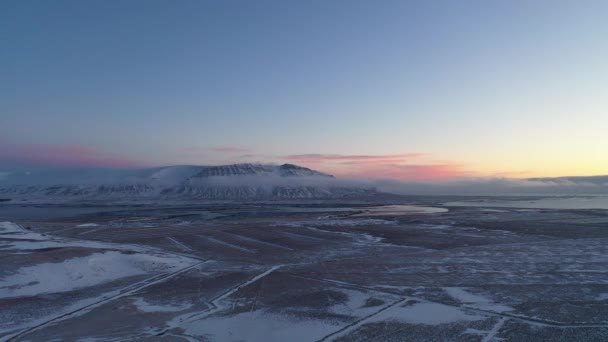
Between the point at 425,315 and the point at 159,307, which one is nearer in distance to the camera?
the point at 425,315

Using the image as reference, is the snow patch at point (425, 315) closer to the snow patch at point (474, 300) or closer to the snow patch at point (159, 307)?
the snow patch at point (474, 300)

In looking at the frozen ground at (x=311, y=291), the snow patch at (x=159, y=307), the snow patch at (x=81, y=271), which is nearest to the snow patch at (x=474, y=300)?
the frozen ground at (x=311, y=291)

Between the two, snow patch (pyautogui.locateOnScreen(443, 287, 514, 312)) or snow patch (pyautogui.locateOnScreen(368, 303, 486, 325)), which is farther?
snow patch (pyautogui.locateOnScreen(443, 287, 514, 312))

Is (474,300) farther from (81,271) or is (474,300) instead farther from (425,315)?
A: (81,271)

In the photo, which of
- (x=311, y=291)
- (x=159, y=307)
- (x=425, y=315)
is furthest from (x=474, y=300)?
(x=159, y=307)

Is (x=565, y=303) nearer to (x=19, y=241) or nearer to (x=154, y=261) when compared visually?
(x=154, y=261)

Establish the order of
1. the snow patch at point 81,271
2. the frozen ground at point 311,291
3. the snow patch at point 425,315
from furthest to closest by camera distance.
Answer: the snow patch at point 81,271, the snow patch at point 425,315, the frozen ground at point 311,291

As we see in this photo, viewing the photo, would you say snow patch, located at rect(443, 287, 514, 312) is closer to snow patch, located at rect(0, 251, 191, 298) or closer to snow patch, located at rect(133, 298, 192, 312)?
snow patch, located at rect(133, 298, 192, 312)

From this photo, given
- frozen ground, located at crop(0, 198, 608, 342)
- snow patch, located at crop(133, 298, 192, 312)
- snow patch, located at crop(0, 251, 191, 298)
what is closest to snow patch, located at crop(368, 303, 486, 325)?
frozen ground, located at crop(0, 198, 608, 342)
